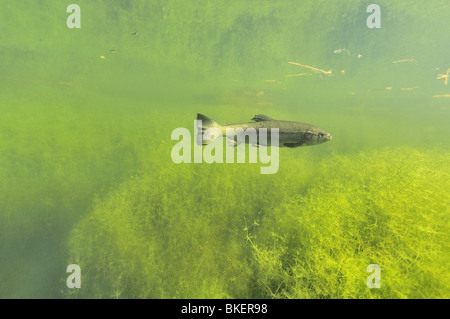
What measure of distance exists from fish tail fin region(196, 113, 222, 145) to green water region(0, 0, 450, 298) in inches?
49.2

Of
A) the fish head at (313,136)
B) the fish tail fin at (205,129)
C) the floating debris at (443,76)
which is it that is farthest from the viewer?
the floating debris at (443,76)

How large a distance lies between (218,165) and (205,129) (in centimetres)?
166

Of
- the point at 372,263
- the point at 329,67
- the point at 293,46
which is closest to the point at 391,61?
the point at 329,67

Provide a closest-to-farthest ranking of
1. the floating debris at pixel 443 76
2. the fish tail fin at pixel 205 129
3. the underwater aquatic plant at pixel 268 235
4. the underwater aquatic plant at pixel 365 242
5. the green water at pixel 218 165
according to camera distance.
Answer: the underwater aquatic plant at pixel 365 242 < the underwater aquatic plant at pixel 268 235 < the green water at pixel 218 165 < the fish tail fin at pixel 205 129 < the floating debris at pixel 443 76

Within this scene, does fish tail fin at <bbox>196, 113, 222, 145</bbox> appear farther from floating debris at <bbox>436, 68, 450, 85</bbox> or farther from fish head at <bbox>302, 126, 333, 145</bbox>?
floating debris at <bbox>436, 68, 450, 85</bbox>

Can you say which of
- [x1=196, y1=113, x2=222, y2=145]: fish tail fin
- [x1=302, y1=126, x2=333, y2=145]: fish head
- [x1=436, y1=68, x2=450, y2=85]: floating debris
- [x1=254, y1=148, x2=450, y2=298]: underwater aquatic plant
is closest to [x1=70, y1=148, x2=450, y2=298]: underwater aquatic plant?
[x1=254, y1=148, x2=450, y2=298]: underwater aquatic plant

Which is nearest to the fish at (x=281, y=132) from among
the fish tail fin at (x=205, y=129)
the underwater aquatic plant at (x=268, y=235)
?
the fish tail fin at (x=205, y=129)

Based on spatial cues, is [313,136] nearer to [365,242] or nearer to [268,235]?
[365,242]

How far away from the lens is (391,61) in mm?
5934

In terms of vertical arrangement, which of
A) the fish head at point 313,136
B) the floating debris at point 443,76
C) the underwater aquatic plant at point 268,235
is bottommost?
the underwater aquatic plant at point 268,235

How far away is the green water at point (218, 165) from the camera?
194 centimetres

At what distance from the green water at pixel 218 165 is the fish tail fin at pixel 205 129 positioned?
4.10 feet

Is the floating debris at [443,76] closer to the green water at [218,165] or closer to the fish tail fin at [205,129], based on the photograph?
the green water at [218,165]

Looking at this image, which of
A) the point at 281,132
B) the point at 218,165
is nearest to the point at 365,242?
the point at 281,132
